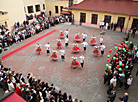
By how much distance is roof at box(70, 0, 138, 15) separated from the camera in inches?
811

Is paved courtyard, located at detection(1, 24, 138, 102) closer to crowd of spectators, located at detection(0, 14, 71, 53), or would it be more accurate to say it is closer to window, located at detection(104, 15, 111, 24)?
crowd of spectators, located at detection(0, 14, 71, 53)

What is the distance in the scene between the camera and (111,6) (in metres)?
22.4

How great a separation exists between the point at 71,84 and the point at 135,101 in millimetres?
4659

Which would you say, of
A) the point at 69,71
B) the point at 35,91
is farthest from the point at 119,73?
the point at 35,91

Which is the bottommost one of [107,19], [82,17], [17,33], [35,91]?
[35,91]

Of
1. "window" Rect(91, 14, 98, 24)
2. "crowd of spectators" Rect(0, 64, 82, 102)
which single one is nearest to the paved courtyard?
"crowd of spectators" Rect(0, 64, 82, 102)

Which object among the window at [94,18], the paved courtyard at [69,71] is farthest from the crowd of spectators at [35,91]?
the window at [94,18]

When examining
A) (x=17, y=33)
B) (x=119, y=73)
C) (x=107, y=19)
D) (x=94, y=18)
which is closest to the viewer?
(x=119, y=73)

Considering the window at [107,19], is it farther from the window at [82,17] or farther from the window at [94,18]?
the window at [82,17]

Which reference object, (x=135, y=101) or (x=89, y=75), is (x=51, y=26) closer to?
(x=89, y=75)

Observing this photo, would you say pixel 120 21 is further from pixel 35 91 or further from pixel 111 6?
pixel 35 91

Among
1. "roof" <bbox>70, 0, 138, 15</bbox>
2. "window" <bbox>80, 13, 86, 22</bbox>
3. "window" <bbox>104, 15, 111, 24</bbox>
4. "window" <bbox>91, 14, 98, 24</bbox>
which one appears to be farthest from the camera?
"window" <bbox>80, 13, 86, 22</bbox>

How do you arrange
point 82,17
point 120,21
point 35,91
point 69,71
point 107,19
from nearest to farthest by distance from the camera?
point 35,91 < point 69,71 < point 120,21 < point 107,19 < point 82,17

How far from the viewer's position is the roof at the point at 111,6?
811 inches
